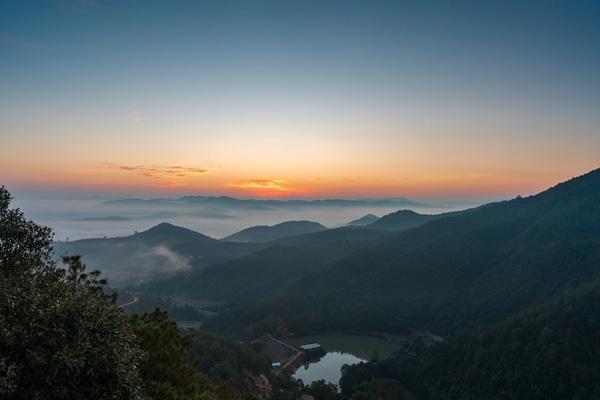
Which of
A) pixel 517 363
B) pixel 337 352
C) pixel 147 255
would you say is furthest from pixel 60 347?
pixel 147 255

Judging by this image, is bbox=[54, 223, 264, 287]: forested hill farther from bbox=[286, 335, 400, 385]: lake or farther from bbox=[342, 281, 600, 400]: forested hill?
bbox=[342, 281, 600, 400]: forested hill

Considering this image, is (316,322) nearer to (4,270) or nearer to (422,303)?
(422,303)

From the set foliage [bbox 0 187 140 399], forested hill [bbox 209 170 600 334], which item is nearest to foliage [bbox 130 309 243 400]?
foliage [bbox 0 187 140 399]

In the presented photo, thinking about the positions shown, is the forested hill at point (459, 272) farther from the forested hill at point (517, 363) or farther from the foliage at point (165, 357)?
the foliage at point (165, 357)

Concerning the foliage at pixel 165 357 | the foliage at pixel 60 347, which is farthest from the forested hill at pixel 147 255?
the foliage at pixel 60 347

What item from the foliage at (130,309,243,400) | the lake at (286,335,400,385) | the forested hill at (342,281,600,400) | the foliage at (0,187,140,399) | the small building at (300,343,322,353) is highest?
the foliage at (0,187,140,399)

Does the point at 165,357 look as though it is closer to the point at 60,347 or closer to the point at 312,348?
the point at 60,347
